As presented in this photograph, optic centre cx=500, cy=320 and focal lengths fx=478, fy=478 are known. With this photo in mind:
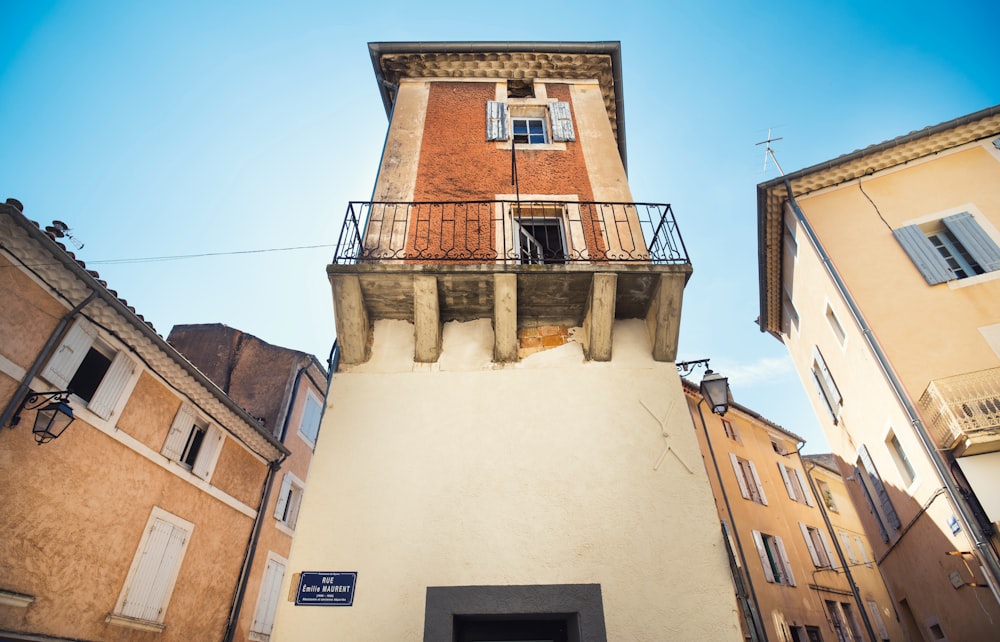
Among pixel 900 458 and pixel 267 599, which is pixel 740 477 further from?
pixel 267 599

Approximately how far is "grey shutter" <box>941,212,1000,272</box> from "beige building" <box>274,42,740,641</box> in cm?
862

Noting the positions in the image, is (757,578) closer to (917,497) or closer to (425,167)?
(917,497)

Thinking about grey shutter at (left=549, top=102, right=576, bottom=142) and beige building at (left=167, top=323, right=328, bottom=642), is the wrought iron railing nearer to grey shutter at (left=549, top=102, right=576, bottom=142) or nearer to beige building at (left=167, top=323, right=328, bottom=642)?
grey shutter at (left=549, top=102, right=576, bottom=142)

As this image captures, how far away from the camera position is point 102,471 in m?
Result: 8.37

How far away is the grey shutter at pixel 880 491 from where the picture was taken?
12.2 meters

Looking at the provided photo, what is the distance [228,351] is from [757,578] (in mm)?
20411

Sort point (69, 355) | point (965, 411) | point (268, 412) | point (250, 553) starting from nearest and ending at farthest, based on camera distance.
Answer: point (69, 355), point (965, 411), point (250, 553), point (268, 412)

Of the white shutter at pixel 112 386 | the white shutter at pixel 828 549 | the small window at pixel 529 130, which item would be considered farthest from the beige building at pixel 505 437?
the white shutter at pixel 828 549

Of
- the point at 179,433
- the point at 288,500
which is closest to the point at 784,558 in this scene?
the point at 288,500

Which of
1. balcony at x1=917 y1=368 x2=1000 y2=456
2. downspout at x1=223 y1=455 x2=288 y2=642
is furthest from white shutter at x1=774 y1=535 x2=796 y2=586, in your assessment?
downspout at x1=223 y1=455 x2=288 y2=642

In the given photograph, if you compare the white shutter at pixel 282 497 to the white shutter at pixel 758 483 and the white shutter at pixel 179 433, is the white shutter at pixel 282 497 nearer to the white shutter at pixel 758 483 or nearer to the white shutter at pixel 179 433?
the white shutter at pixel 179 433

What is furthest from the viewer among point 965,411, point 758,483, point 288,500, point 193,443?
point 758,483

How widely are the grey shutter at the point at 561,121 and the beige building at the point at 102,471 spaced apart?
8.40 metres

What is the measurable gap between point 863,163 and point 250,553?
1873cm
